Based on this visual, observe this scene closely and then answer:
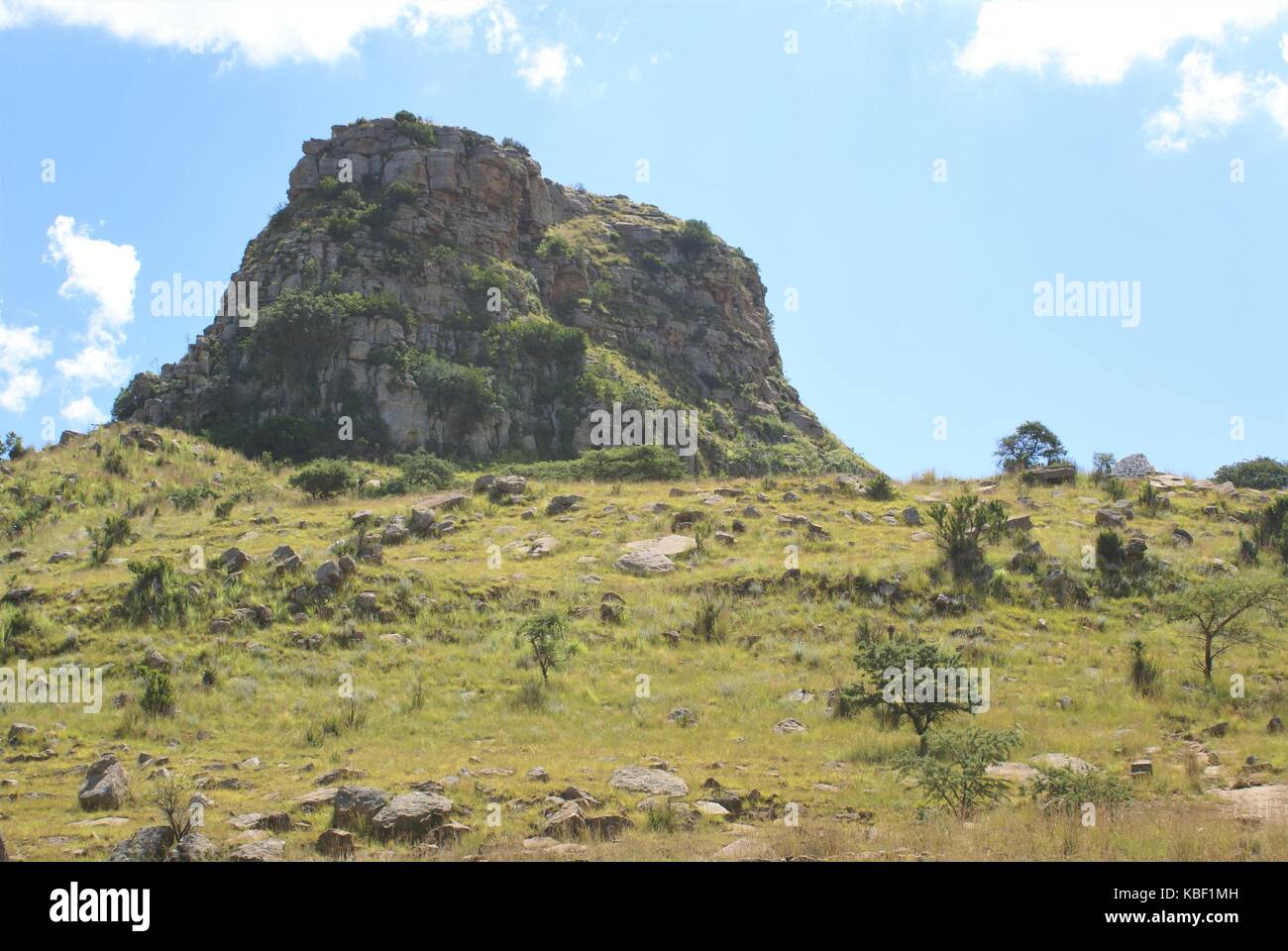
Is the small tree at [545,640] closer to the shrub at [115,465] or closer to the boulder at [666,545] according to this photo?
the boulder at [666,545]

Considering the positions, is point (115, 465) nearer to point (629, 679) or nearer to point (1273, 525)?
point (629, 679)

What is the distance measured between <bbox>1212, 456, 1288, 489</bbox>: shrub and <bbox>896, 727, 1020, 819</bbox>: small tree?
31.7 meters

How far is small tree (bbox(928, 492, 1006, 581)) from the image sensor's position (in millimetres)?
21016

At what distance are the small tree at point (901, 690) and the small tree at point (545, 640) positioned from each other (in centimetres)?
493

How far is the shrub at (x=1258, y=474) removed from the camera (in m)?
38.9

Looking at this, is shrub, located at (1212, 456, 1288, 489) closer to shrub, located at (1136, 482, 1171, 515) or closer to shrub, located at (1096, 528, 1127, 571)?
shrub, located at (1136, 482, 1171, 515)

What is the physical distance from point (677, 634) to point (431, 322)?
3032 centimetres

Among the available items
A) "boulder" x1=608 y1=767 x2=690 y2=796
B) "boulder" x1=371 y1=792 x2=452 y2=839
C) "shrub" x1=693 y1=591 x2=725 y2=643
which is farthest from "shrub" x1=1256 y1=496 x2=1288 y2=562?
"boulder" x1=371 y1=792 x2=452 y2=839

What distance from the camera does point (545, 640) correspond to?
17297 millimetres

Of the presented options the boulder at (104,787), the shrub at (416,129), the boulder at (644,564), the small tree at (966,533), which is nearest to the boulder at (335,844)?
the boulder at (104,787)

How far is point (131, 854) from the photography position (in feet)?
30.7
